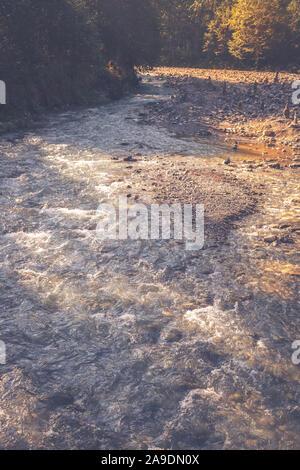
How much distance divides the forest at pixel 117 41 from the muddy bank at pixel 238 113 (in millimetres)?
3719

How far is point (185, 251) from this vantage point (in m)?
7.56

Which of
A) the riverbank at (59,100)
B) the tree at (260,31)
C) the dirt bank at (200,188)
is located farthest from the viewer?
the tree at (260,31)

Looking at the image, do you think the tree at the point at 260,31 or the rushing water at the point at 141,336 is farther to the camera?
the tree at the point at 260,31

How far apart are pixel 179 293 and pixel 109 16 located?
813 inches

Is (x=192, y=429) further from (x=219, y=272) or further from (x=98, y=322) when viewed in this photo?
(x=219, y=272)

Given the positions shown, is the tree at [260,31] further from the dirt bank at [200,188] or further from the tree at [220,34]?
the dirt bank at [200,188]

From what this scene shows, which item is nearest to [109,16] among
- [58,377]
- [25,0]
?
[25,0]

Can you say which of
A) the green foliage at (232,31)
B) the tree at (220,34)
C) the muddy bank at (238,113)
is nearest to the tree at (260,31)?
the green foliage at (232,31)

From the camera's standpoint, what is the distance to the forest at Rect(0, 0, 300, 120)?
57.6 feet

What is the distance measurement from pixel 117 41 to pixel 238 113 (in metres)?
9.92

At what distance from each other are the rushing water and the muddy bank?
18.5ft

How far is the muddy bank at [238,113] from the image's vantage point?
571 inches

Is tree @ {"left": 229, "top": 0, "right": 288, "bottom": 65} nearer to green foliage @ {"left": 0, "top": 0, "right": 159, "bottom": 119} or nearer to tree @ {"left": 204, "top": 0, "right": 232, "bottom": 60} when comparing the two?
tree @ {"left": 204, "top": 0, "right": 232, "bottom": 60}

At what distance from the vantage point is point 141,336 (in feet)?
18.3
